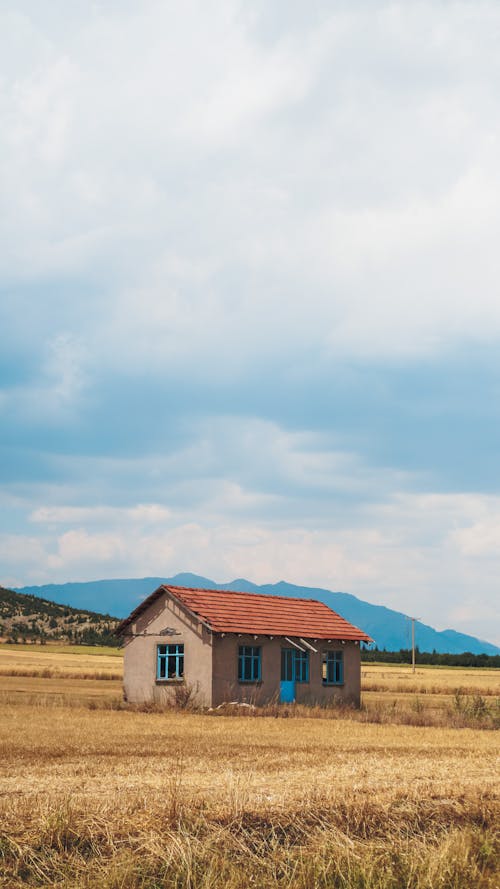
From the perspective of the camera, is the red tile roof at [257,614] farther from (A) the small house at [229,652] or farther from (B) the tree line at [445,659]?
(B) the tree line at [445,659]

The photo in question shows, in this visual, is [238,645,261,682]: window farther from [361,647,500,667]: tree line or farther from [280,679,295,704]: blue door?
[361,647,500,667]: tree line

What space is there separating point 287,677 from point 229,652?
3.45 metres

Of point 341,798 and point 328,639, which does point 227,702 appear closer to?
point 328,639

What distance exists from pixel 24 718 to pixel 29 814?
19.7 meters

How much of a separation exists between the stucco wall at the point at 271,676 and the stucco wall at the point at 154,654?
53 cm

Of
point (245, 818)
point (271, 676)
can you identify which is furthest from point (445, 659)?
point (245, 818)

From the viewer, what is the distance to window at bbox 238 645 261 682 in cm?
4012

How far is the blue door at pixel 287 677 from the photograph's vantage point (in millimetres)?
41125

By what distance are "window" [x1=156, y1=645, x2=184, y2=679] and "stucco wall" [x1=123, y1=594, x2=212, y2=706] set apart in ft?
0.79

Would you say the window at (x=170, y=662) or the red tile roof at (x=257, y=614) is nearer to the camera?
the red tile roof at (x=257, y=614)

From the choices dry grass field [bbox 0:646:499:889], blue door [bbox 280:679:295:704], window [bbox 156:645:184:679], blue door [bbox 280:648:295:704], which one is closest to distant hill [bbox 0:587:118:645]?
window [bbox 156:645:184:679]

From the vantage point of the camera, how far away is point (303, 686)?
138 feet

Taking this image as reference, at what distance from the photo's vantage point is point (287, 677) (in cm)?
4184

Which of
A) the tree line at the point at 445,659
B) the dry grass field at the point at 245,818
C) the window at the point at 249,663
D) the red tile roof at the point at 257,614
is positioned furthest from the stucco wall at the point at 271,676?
the tree line at the point at 445,659
